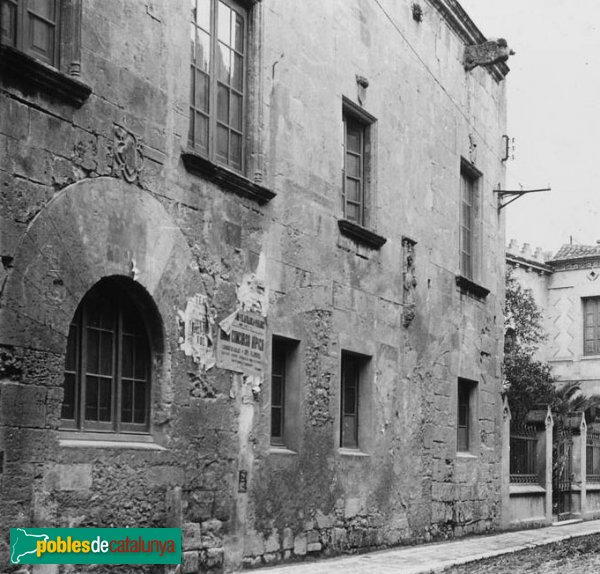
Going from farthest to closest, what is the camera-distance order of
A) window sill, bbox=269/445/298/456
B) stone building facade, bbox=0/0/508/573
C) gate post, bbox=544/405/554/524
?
1. gate post, bbox=544/405/554/524
2. window sill, bbox=269/445/298/456
3. stone building facade, bbox=0/0/508/573

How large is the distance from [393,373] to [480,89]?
6.21 metres

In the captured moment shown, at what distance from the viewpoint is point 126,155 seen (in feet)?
30.6

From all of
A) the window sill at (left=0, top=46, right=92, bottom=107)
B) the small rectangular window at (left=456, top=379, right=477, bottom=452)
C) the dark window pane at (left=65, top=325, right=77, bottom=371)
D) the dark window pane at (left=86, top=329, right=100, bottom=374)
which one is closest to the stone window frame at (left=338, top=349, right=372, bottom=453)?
the small rectangular window at (left=456, top=379, right=477, bottom=452)

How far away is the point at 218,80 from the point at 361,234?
11.2ft

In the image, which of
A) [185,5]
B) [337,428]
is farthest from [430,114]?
[185,5]

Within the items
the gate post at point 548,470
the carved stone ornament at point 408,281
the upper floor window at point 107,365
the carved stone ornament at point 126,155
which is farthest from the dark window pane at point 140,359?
the gate post at point 548,470

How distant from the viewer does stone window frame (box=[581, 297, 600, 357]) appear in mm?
38531

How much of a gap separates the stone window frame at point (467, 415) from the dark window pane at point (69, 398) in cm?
968

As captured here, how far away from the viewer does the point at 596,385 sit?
126 ft

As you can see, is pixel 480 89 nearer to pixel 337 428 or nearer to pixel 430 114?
pixel 430 114

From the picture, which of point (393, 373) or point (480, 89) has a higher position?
point (480, 89)

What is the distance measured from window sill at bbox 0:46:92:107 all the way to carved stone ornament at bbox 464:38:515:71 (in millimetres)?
10401

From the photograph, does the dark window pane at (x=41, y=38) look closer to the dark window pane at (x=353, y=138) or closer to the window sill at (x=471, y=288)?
the dark window pane at (x=353, y=138)

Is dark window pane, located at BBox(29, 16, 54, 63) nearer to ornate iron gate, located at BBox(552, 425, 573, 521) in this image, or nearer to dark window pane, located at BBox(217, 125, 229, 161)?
dark window pane, located at BBox(217, 125, 229, 161)
